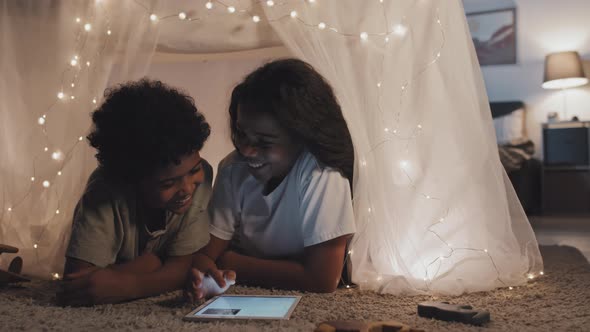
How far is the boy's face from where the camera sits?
1.07m

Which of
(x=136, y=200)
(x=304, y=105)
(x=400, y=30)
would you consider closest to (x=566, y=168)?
(x=400, y=30)

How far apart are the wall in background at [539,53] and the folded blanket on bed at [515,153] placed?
0.46 metres

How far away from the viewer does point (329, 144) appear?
126 cm

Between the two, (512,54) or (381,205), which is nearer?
(381,205)

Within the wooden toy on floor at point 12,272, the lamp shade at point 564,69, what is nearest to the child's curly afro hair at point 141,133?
the wooden toy on floor at point 12,272

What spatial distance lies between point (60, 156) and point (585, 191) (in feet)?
12.5

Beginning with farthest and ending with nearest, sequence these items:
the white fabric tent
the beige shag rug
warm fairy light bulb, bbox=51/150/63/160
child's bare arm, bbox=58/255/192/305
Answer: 1. warm fairy light bulb, bbox=51/150/63/160
2. the white fabric tent
3. child's bare arm, bbox=58/255/192/305
4. the beige shag rug

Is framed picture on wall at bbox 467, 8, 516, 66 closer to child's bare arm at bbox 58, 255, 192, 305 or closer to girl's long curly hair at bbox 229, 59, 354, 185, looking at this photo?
girl's long curly hair at bbox 229, 59, 354, 185

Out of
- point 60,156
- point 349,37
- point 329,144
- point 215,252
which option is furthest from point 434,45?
point 60,156

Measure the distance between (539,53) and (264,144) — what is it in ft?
12.8

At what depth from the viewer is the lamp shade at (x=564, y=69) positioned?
13.0 ft

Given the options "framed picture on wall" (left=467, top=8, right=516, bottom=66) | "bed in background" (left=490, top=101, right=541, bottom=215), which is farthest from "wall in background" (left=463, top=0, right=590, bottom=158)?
"bed in background" (left=490, top=101, right=541, bottom=215)

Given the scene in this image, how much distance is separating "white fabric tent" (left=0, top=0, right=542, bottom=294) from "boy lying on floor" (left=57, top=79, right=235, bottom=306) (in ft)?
1.16

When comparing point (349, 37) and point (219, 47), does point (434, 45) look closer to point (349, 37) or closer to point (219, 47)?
point (349, 37)
